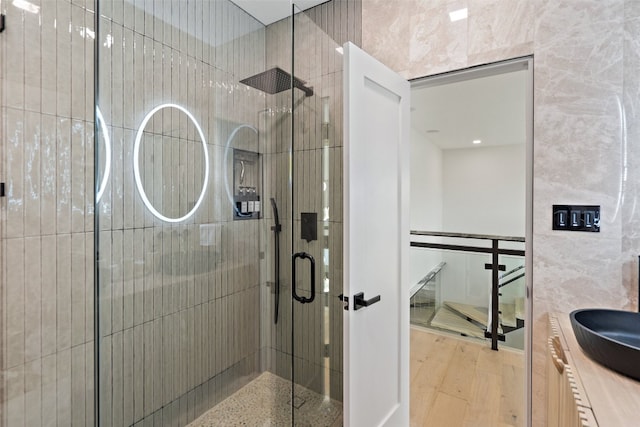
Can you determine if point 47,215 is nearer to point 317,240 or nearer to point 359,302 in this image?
point 317,240

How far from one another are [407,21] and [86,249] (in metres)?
2.10

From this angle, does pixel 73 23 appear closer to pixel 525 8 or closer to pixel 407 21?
pixel 407 21

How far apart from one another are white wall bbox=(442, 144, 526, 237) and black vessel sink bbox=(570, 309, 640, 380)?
19.6ft

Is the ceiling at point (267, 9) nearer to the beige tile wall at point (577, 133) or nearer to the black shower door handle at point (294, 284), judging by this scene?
the beige tile wall at point (577, 133)

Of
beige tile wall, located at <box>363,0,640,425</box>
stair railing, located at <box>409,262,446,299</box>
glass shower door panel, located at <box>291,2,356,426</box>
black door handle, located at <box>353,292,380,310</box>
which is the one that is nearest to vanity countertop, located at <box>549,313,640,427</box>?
beige tile wall, located at <box>363,0,640,425</box>

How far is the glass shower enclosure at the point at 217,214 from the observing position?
4.46ft

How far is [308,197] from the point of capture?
69.7 inches

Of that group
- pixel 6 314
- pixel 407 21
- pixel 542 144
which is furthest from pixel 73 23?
pixel 542 144

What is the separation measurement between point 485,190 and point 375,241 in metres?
6.32

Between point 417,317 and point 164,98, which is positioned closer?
point 164,98

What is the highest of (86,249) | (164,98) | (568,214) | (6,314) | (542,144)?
(164,98)

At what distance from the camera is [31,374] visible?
1.24m

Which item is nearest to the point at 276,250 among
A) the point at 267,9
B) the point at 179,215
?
the point at 179,215

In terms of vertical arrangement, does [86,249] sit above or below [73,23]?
below
